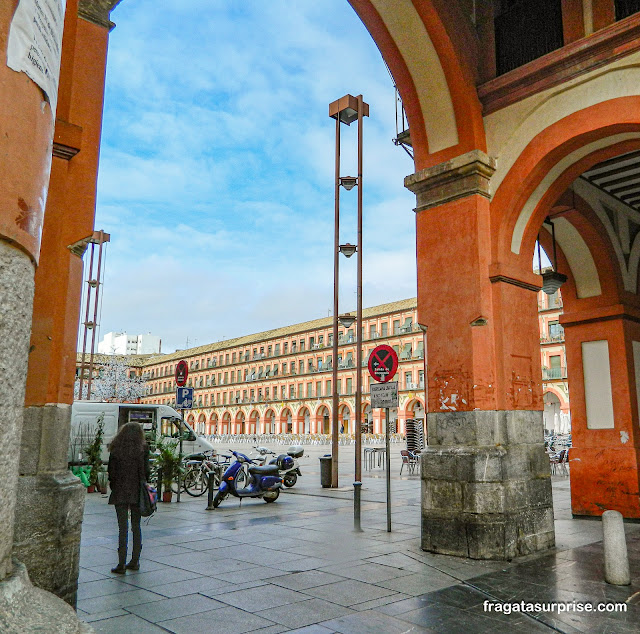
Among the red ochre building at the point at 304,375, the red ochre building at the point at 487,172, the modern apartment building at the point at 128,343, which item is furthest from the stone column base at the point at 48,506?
the modern apartment building at the point at 128,343

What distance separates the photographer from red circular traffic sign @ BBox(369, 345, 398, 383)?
856cm

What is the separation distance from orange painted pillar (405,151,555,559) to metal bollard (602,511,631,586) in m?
1.17

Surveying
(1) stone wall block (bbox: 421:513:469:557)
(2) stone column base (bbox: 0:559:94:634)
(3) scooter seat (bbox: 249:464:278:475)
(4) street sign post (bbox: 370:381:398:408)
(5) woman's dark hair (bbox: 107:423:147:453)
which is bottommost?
(1) stone wall block (bbox: 421:513:469:557)

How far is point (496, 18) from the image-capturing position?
810 cm

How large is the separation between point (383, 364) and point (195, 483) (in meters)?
6.96

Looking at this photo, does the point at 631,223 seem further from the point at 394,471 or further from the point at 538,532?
the point at 394,471

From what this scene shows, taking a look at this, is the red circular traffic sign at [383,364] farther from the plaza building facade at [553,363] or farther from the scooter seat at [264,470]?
the plaza building facade at [553,363]

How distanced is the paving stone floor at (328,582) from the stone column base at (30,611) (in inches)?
97.3

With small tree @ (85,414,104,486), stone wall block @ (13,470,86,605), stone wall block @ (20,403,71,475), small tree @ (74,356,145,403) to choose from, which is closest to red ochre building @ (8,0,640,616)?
stone wall block @ (20,403,71,475)

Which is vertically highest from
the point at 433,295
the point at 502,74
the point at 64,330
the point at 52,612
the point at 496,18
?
the point at 496,18

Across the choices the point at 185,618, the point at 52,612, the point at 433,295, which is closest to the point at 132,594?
the point at 185,618

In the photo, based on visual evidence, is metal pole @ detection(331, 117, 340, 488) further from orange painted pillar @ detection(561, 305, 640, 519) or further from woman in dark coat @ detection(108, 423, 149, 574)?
woman in dark coat @ detection(108, 423, 149, 574)

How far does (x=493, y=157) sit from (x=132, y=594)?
6.41 meters

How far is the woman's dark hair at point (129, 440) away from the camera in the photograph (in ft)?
20.5
